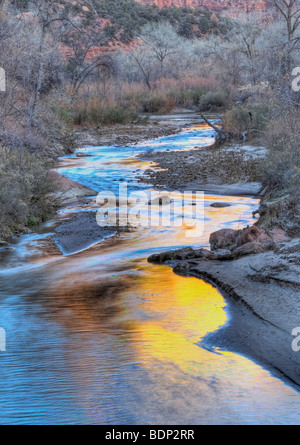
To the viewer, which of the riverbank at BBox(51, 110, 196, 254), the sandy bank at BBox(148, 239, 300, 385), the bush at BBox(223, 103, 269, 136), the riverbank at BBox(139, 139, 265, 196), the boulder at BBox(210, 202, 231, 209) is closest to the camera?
the sandy bank at BBox(148, 239, 300, 385)

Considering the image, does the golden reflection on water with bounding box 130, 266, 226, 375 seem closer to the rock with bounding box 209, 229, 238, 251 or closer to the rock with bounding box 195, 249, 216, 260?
the rock with bounding box 195, 249, 216, 260

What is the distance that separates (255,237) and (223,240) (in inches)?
35.5

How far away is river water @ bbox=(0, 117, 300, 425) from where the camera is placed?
174 inches

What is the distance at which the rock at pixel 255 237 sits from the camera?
803cm

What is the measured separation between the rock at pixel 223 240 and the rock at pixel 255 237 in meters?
0.37

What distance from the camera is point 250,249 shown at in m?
7.96

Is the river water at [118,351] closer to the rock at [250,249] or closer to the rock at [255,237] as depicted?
the rock at [250,249]

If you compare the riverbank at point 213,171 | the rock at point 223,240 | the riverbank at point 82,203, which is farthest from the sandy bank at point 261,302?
the riverbank at point 213,171

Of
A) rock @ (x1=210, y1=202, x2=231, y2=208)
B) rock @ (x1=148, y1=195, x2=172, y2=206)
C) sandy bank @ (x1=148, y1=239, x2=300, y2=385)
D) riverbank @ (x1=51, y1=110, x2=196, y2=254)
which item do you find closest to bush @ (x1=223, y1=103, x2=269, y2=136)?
riverbank @ (x1=51, y1=110, x2=196, y2=254)

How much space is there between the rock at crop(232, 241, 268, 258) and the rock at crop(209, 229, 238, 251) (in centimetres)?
77

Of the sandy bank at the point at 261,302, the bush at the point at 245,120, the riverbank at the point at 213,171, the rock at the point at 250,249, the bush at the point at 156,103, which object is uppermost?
the bush at the point at 156,103

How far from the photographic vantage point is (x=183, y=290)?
7.20 m

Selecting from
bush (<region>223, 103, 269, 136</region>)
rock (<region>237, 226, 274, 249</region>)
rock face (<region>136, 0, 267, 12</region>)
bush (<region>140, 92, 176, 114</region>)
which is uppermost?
rock face (<region>136, 0, 267, 12</region>)
